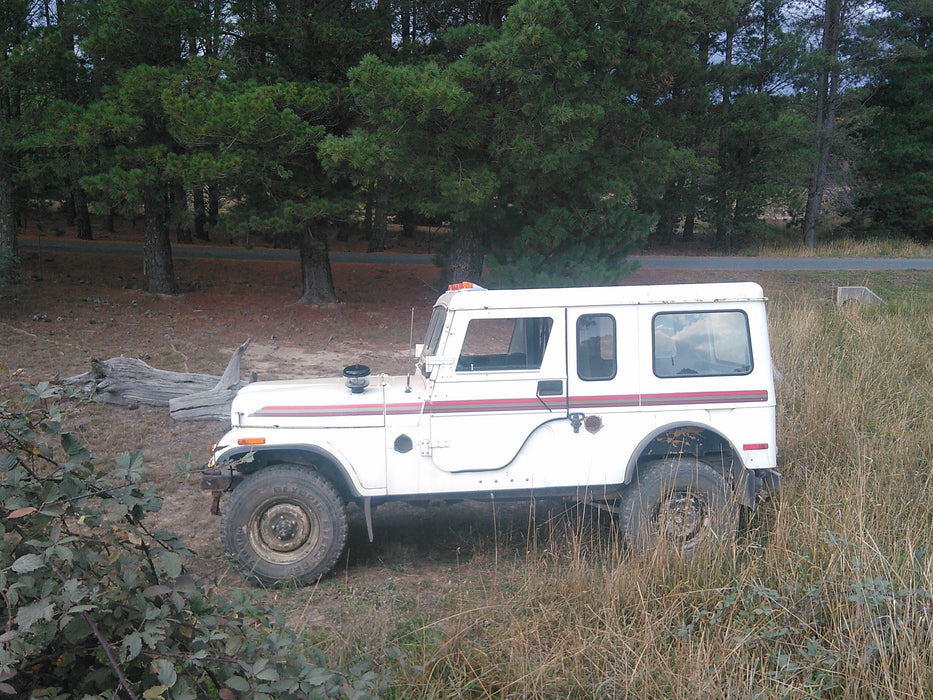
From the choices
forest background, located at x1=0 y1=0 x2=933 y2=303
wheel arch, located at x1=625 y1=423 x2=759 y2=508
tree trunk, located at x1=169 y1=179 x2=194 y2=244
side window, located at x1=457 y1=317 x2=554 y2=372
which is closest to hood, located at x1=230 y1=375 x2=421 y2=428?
side window, located at x1=457 y1=317 x2=554 y2=372

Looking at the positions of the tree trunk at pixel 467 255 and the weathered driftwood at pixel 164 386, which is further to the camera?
the tree trunk at pixel 467 255

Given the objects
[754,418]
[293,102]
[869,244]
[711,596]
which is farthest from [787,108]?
[711,596]

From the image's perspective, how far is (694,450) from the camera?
5520 millimetres

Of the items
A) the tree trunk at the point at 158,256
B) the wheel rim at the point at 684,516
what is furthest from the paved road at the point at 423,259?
the wheel rim at the point at 684,516

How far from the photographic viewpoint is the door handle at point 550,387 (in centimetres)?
535

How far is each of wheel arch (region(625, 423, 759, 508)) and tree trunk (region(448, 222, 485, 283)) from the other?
33.8ft

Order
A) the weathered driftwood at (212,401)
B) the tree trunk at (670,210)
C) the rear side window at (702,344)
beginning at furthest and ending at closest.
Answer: the tree trunk at (670,210)
the weathered driftwood at (212,401)
the rear side window at (702,344)

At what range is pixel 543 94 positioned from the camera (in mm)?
12195

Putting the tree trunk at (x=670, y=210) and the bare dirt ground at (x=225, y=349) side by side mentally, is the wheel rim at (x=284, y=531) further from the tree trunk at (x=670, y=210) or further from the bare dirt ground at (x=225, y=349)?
the tree trunk at (x=670, y=210)

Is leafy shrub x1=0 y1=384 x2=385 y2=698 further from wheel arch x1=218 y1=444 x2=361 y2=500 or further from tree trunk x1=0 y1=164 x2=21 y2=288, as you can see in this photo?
tree trunk x1=0 y1=164 x2=21 y2=288

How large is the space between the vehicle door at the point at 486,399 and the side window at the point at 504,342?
0.04 ft

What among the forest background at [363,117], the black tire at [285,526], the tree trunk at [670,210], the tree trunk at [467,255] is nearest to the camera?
the black tire at [285,526]

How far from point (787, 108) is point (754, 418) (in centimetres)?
2589

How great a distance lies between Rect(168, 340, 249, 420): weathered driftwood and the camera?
9.37 meters
